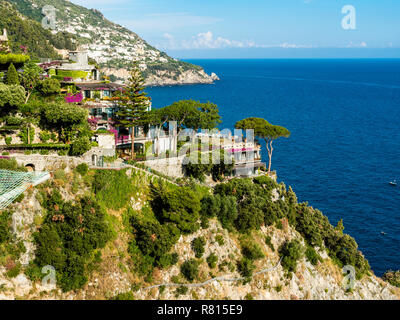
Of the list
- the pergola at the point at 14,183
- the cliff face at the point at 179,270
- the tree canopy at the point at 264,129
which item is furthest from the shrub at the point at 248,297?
the pergola at the point at 14,183

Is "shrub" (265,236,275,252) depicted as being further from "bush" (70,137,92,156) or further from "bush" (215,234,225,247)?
"bush" (70,137,92,156)

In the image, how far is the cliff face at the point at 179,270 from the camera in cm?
3550

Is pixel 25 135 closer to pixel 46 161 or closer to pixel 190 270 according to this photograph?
pixel 46 161

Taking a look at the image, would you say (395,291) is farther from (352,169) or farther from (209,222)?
(352,169)

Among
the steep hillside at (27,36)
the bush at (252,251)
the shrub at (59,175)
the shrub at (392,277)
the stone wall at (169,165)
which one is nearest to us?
the shrub at (59,175)

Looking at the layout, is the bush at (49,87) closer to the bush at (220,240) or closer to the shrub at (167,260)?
the shrub at (167,260)

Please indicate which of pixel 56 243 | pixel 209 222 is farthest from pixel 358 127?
pixel 56 243

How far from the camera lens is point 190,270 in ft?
131

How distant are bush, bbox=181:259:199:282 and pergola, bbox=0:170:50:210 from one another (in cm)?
1690

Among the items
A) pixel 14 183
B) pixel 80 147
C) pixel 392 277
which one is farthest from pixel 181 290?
pixel 392 277

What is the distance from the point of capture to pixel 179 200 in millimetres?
41719

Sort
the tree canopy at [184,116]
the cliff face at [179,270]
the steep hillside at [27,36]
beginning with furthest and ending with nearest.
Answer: the steep hillside at [27,36], the tree canopy at [184,116], the cliff face at [179,270]

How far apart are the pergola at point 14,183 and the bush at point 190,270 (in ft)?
55.4

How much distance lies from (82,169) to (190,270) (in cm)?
1549
